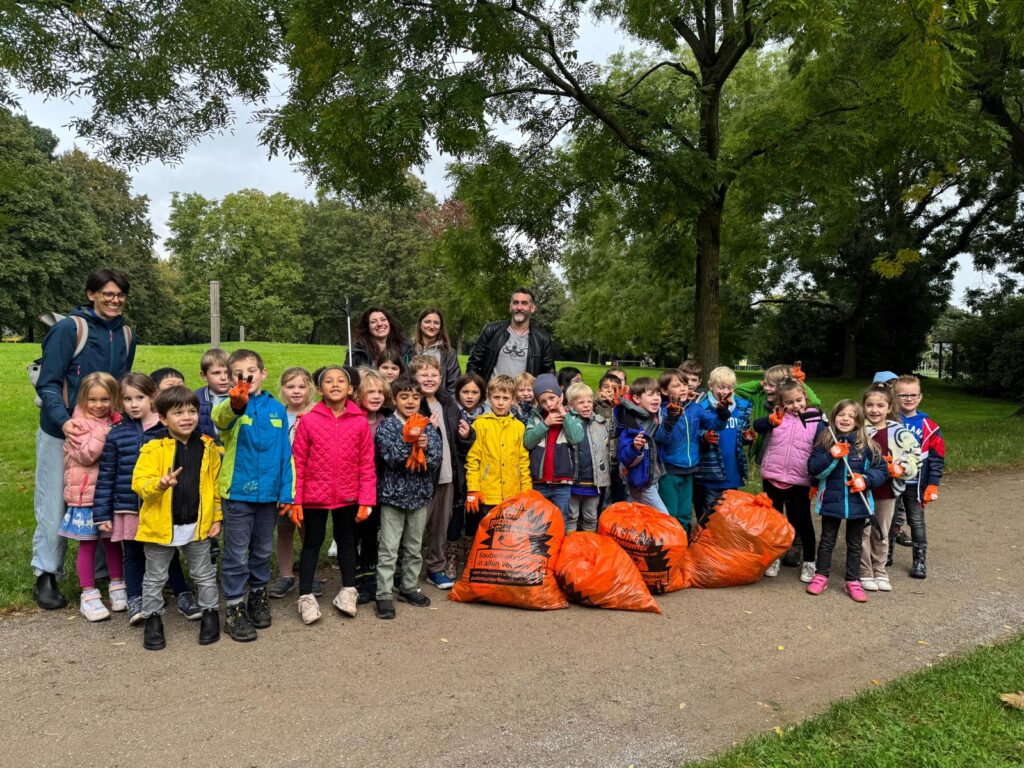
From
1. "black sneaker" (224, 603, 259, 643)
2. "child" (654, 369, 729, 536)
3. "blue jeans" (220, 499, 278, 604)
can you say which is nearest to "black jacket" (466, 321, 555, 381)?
"child" (654, 369, 729, 536)

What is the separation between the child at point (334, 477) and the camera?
165 inches

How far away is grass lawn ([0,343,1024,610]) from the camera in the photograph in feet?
16.9

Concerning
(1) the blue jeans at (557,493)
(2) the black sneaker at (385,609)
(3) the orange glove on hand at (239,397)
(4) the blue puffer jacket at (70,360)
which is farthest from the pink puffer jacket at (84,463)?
(1) the blue jeans at (557,493)

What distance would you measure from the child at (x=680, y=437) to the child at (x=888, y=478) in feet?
3.67

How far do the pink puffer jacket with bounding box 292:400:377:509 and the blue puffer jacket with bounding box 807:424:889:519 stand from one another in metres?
3.16

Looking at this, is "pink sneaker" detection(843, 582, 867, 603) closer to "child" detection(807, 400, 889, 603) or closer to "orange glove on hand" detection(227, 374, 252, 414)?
"child" detection(807, 400, 889, 603)

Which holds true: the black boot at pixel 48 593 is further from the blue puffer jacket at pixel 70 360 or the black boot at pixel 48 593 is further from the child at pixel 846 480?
the child at pixel 846 480

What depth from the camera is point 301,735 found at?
2924mm

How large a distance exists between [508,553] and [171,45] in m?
5.92

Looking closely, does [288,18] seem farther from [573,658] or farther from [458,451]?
[573,658]

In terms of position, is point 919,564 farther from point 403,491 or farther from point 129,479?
point 129,479

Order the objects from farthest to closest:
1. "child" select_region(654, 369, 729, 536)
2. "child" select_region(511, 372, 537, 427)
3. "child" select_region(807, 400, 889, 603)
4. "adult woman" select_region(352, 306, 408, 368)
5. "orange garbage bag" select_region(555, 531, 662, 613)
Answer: "adult woman" select_region(352, 306, 408, 368)
"child" select_region(654, 369, 729, 536)
"child" select_region(511, 372, 537, 427)
"child" select_region(807, 400, 889, 603)
"orange garbage bag" select_region(555, 531, 662, 613)

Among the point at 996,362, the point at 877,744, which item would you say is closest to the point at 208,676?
the point at 877,744

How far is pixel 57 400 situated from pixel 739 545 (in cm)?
462
